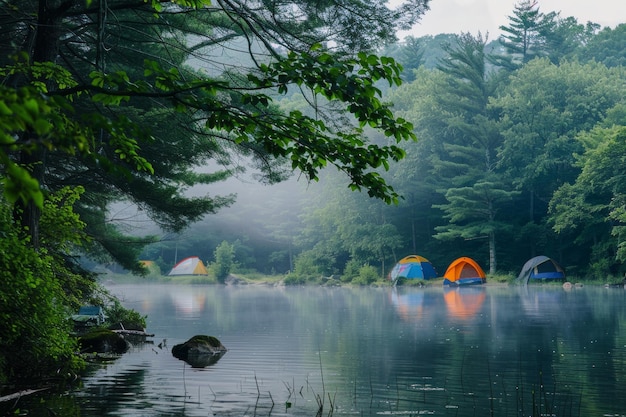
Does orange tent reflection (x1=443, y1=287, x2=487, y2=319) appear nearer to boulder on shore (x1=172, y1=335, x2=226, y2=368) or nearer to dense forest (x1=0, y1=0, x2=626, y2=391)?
dense forest (x1=0, y1=0, x2=626, y2=391)

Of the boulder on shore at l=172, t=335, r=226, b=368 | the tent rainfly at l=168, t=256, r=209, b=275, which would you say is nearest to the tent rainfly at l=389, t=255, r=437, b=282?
the tent rainfly at l=168, t=256, r=209, b=275

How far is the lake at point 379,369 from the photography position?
937 cm

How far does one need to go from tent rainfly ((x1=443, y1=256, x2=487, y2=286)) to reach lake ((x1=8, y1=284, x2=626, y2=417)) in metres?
21.7

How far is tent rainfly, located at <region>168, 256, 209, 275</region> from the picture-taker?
6631 centimetres

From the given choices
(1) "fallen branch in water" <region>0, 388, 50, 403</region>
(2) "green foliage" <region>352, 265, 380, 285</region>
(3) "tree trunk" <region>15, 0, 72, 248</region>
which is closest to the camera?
(1) "fallen branch in water" <region>0, 388, 50, 403</region>

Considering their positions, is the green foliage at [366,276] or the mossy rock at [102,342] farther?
the green foliage at [366,276]

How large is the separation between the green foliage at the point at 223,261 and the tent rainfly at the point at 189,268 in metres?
4.14

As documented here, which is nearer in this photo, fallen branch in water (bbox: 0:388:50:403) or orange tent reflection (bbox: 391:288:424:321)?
fallen branch in water (bbox: 0:388:50:403)

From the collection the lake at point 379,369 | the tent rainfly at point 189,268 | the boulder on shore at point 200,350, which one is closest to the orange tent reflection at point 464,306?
the lake at point 379,369

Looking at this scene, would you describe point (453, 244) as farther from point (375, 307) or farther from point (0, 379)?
point (0, 379)

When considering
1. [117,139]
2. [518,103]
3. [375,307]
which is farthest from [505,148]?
[117,139]

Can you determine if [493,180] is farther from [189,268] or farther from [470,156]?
[189,268]

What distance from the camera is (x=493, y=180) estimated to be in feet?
164

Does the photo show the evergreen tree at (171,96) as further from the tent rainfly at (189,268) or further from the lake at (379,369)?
the tent rainfly at (189,268)
